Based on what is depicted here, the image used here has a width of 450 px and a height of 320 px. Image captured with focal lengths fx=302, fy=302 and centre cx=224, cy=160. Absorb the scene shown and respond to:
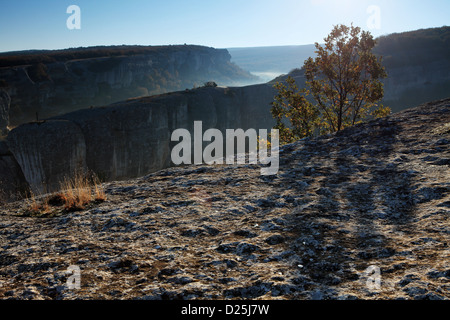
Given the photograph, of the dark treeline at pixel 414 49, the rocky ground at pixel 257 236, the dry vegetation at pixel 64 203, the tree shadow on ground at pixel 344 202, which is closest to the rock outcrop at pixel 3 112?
the dry vegetation at pixel 64 203

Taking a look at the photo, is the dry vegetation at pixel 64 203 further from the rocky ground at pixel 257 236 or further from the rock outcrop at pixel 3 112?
the rock outcrop at pixel 3 112

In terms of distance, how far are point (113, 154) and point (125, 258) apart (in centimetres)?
4639

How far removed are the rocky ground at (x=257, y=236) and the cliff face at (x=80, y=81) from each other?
163ft

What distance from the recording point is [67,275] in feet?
10.4

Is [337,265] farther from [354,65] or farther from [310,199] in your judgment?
[354,65]

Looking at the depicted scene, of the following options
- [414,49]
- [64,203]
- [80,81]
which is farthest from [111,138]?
[414,49]

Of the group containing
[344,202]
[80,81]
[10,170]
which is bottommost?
[10,170]

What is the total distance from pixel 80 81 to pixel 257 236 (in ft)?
364

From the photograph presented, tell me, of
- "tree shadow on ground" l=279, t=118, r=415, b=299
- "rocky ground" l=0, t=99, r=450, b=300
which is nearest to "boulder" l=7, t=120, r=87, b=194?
"rocky ground" l=0, t=99, r=450, b=300

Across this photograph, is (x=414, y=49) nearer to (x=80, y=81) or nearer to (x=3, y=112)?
(x=80, y=81)

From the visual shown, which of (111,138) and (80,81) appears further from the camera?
(80,81)

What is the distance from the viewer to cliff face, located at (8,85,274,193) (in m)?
39.1

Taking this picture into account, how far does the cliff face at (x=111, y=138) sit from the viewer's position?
1539 inches

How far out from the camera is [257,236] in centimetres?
400
